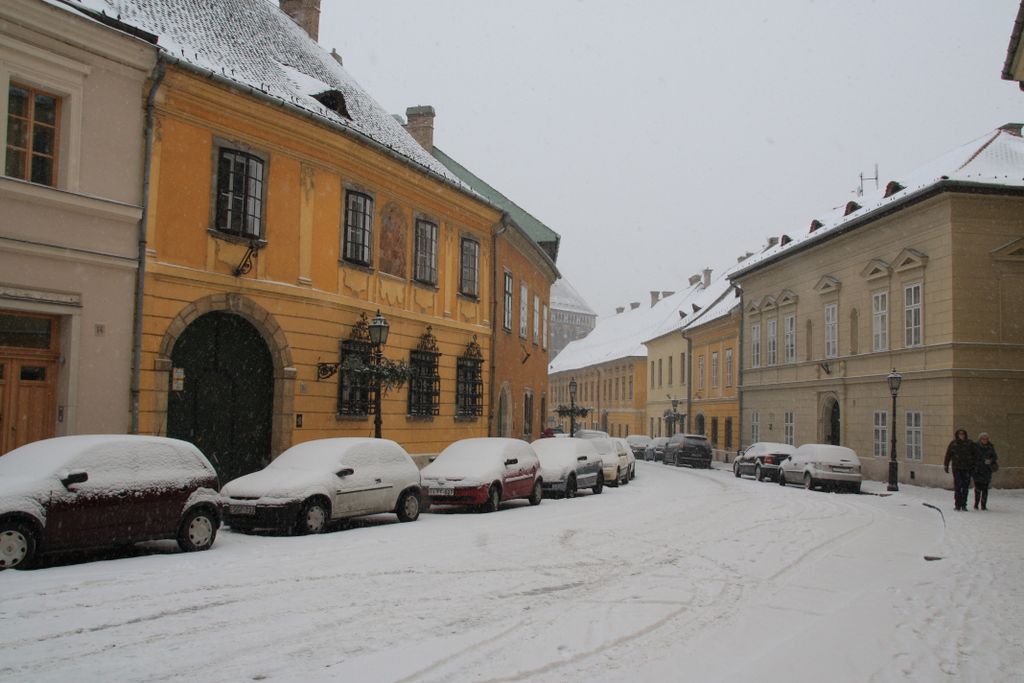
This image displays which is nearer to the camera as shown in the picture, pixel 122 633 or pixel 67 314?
pixel 122 633

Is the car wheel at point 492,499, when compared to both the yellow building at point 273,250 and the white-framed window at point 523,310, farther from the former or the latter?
the white-framed window at point 523,310

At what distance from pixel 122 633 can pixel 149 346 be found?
29.3 feet

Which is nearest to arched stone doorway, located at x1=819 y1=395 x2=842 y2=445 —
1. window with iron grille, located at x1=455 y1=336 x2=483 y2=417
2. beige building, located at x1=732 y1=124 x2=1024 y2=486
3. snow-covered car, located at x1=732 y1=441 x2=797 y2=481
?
beige building, located at x1=732 y1=124 x2=1024 y2=486

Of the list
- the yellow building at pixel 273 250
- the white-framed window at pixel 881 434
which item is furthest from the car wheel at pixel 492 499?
the white-framed window at pixel 881 434

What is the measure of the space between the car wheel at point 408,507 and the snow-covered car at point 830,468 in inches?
638

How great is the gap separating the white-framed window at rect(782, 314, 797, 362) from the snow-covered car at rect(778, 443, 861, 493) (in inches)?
491

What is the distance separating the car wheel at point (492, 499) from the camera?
1756 cm

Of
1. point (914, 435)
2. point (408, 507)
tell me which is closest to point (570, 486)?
point (408, 507)

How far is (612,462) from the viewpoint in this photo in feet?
87.6

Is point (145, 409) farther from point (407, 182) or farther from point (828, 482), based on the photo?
point (828, 482)

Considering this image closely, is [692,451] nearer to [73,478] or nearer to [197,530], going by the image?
[197,530]

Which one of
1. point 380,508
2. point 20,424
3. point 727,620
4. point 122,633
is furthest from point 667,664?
point 20,424

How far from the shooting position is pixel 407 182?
A: 21891mm

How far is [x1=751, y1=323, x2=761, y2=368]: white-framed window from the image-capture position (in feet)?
148
